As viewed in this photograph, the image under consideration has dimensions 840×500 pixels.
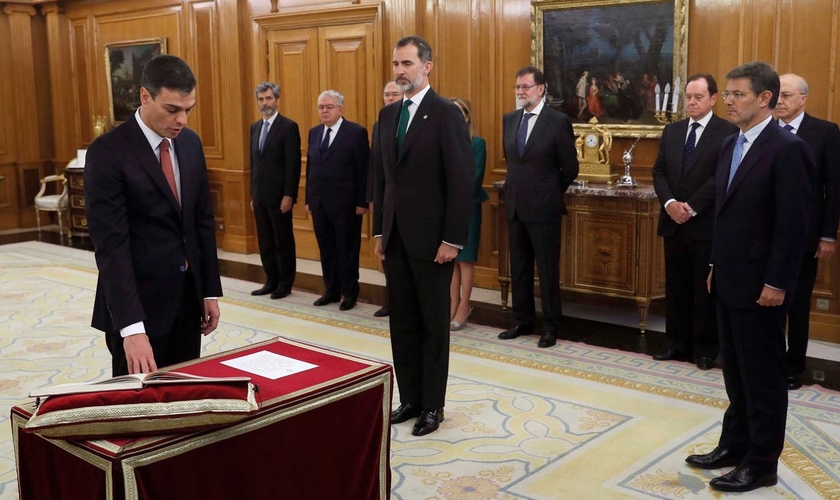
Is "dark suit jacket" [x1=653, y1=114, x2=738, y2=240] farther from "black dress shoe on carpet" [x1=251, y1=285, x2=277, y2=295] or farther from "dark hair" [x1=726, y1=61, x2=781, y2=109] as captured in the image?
"black dress shoe on carpet" [x1=251, y1=285, x2=277, y2=295]

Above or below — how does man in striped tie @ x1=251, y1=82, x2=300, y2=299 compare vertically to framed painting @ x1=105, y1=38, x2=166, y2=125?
below

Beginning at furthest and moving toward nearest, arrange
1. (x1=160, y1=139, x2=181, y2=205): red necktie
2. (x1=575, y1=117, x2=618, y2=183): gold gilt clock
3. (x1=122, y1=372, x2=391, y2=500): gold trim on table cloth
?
1. (x1=575, y1=117, x2=618, y2=183): gold gilt clock
2. (x1=160, y1=139, x2=181, y2=205): red necktie
3. (x1=122, y1=372, x2=391, y2=500): gold trim on table cloth

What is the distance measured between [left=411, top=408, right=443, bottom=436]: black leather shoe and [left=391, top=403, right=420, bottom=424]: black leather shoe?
11 centimetres

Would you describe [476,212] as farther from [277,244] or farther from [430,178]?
[430,178]

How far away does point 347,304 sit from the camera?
740cm

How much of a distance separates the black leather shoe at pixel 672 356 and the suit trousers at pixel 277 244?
3569 millimetres

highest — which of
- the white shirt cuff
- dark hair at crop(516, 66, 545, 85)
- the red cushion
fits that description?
dark hair at crop(516, 66, 545, 85)

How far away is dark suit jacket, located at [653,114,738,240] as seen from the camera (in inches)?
216

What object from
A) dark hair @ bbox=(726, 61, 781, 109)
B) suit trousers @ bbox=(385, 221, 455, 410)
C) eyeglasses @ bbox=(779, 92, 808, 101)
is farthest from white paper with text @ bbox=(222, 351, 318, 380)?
eyeglasses @ bbox=(779, 92, 808, 101)

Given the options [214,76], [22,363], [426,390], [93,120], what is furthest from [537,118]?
[93,120]

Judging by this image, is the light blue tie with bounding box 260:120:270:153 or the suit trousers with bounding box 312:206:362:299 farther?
the light blue tie with bounding box 260:120:270:153

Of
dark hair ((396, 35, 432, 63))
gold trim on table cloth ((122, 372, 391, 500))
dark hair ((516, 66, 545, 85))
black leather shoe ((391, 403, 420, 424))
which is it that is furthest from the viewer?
dark hair ((516, 66, 545, 85))

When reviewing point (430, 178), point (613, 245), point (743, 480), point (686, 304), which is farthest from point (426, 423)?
point (613, 245)

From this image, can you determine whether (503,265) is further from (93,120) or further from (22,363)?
(93,120)
